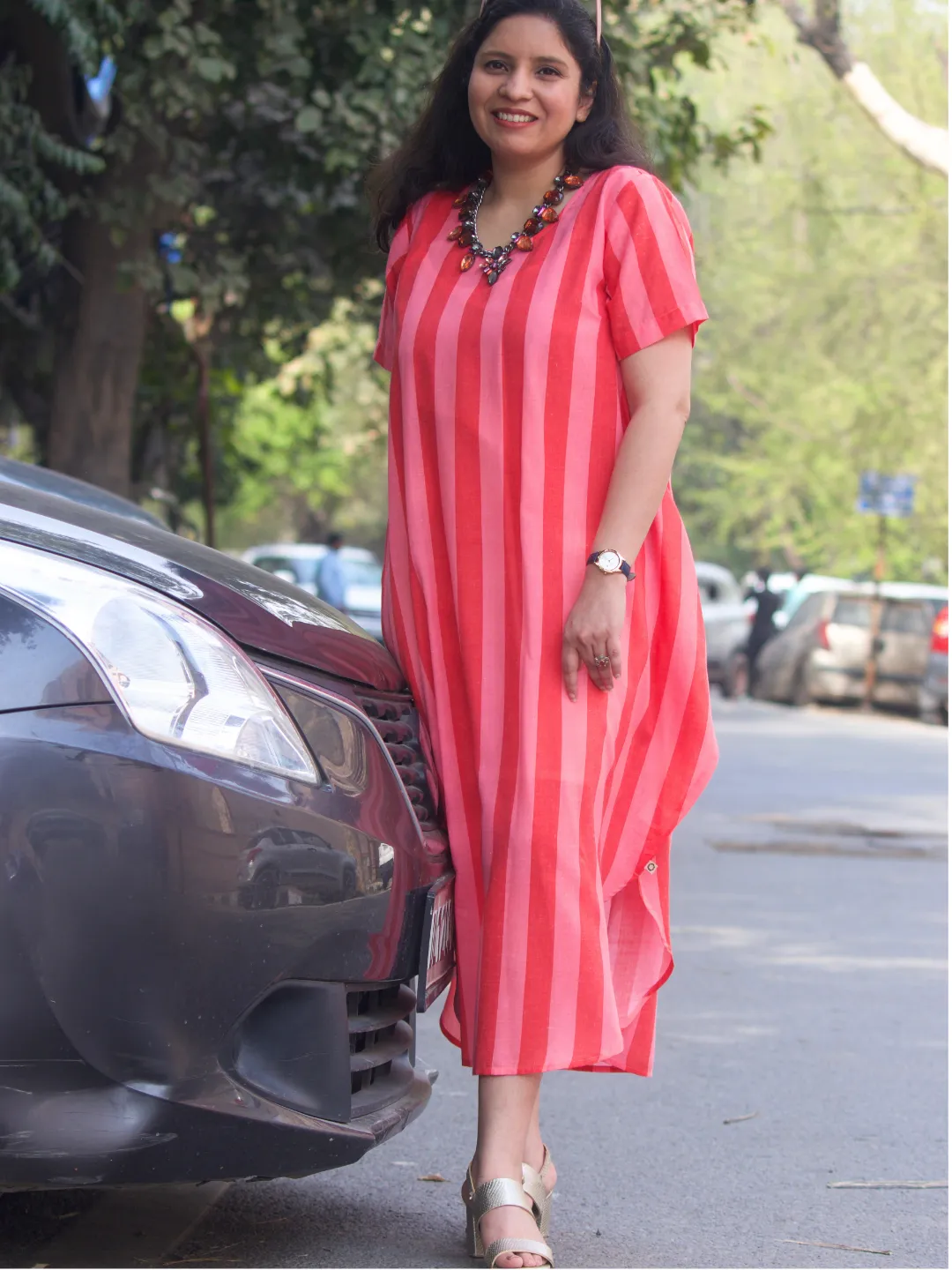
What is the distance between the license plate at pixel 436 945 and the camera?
2.86 metres

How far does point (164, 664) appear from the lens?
101 inches

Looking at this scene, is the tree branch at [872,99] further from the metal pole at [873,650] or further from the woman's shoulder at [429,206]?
the woman's shoulder at [429,206]

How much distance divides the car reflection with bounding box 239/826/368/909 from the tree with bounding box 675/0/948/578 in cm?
1592

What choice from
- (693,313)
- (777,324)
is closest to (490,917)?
(693,313)

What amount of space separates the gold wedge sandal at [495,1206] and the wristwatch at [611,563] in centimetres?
97

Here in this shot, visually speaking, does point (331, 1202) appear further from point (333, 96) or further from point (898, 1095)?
point (333, 96)

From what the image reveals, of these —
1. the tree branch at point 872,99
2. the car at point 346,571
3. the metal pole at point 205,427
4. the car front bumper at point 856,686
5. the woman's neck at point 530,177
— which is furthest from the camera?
the car at point 346,571

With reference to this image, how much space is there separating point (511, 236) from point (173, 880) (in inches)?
49.8

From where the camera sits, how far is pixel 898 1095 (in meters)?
4.36

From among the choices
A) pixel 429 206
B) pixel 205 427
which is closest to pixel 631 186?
pixel 429 206

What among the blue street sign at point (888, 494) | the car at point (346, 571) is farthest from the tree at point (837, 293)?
the car at point (346, 571)

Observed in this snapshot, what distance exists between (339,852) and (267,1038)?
0.28m

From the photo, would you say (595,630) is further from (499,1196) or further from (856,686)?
(856,686)

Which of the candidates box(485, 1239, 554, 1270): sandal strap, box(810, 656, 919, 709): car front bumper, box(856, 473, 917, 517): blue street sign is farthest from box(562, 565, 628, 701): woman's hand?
box(856, 473, 917, 517): blue street sign
